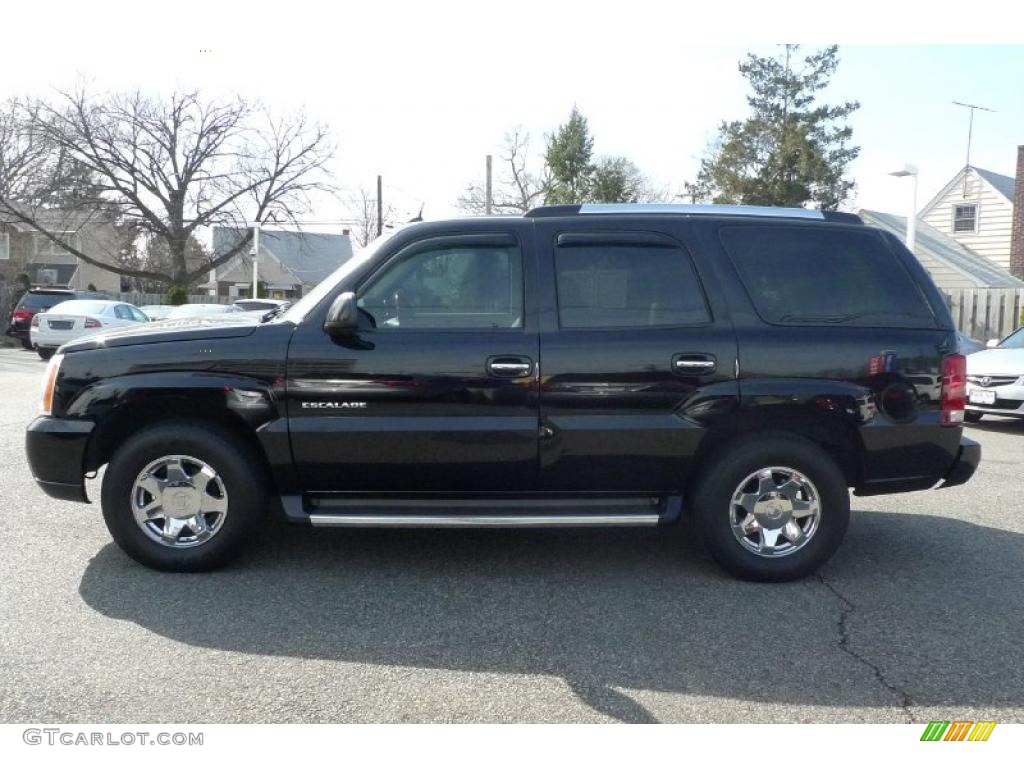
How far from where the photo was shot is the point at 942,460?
5.18 meters

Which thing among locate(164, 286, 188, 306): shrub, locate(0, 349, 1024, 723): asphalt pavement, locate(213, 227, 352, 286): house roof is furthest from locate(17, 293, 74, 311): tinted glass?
locate(213, 227, 352, 286): house roof

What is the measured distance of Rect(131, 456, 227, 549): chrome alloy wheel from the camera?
501cm

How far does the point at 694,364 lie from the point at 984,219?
3354 centimetres

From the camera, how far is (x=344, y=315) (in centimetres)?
479

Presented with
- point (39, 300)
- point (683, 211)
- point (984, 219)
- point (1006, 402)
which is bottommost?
point (1006, 402)

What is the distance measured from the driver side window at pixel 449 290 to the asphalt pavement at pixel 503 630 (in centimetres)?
143

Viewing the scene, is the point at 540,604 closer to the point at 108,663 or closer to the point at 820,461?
the point at 820,461

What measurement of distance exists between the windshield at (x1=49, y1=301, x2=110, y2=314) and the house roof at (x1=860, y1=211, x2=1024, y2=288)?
21.1 meters

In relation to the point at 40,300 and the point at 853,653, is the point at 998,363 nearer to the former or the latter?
the point at 853,653

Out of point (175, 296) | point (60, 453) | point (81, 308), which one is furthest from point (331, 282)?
point (175, 296)

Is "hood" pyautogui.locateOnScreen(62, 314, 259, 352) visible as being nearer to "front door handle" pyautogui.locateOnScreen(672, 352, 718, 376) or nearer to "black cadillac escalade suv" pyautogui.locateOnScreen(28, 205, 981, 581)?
"black cadillac escalade suv" pyautogui.locateOnScreen(28, 205, 981, 581)

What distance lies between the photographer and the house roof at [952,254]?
29.2 m

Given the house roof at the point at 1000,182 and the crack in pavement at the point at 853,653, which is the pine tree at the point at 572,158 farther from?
the crack in pavement at the point at 853,653

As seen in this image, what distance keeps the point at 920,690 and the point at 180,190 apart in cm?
4698
